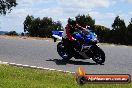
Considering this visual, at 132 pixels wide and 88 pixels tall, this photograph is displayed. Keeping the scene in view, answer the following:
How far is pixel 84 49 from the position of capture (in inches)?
665

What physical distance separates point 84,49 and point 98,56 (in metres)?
0.62

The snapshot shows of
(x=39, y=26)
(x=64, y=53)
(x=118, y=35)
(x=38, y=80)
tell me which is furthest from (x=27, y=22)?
(x=38, y=80)

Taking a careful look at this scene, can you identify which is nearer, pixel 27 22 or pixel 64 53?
pixel 64 53

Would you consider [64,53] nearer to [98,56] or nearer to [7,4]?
[98,56]

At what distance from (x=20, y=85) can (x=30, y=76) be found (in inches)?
68.4

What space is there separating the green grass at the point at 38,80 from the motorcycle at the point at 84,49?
13.3 ft

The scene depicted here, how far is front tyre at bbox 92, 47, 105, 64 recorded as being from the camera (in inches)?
652

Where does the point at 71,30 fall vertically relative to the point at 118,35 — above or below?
above

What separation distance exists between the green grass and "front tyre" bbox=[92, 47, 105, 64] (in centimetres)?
401

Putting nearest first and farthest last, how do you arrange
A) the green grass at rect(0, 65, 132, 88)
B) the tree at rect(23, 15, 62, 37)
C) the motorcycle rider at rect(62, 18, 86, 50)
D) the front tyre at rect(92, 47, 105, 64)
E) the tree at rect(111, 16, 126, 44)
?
the green grass at rect(0, 65, 132, 88)
the front tyre at rect(92, 47, 105, 64)
the motorcycle rider at rect(62, 18, 86, 50)
the tree at rect(111, 16, 126, 44)
the tree at rect(23, 15, 62, 37)

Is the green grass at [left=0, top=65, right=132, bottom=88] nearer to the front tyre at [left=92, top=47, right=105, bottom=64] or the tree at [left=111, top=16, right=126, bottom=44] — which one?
the front tyre at [left=92, top=47, right=105, bottom=64]

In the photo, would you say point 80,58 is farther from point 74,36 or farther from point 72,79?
point 72,79

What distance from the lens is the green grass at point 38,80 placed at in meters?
10.0

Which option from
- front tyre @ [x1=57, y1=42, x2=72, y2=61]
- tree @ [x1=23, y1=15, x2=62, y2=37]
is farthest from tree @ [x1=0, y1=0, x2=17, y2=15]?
front tyre @ [x1=57, y1=42, x2=72, y2=61]
